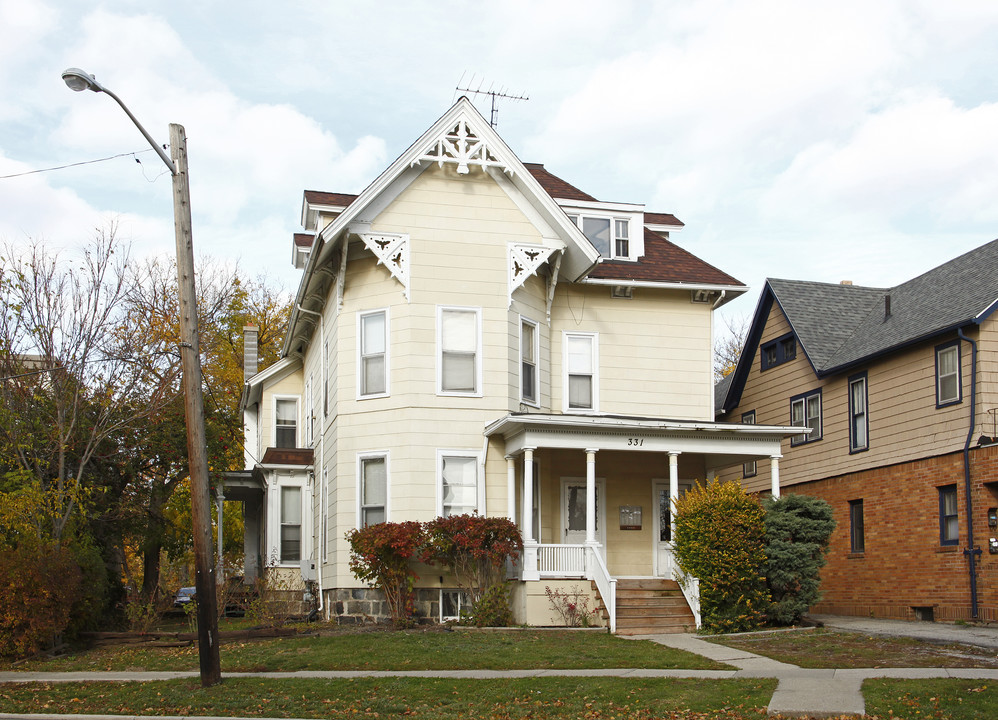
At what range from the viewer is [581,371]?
22.9m

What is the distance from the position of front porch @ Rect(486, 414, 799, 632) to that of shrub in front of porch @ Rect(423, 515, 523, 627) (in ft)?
1.61

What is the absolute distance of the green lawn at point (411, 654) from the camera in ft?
46.4

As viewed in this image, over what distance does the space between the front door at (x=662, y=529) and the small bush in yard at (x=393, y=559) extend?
592cm

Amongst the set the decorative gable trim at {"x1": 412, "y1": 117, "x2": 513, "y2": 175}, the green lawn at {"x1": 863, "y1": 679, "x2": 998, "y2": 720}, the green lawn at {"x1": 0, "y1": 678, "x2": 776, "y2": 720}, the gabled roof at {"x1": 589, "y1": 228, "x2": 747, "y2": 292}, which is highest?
the decorative gable trim at {"x1": 412, "y1": 117, "x2": 513, "y2": 175}

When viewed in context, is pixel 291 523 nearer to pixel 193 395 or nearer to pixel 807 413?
pixel 807 413

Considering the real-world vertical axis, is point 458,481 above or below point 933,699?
above

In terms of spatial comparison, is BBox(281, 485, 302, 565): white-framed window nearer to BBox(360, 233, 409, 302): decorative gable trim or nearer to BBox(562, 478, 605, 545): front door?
BBox(562, 478, 605, 545): front door

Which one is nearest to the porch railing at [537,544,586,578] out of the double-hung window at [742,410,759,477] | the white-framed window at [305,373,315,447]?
the white-framed window at [305,373,315,447]

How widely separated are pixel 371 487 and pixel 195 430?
808cm

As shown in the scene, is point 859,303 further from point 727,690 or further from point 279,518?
point 727,690

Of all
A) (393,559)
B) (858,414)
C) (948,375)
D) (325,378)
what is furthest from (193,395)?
(858,414)

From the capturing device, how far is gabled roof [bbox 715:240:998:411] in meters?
21.6

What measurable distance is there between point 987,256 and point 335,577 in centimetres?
1593

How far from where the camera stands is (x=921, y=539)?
21.7 meters
